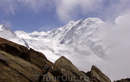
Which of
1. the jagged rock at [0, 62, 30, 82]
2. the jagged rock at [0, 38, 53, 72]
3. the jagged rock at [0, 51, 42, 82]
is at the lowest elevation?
the jagged rock at [0, 62, 30, 82]

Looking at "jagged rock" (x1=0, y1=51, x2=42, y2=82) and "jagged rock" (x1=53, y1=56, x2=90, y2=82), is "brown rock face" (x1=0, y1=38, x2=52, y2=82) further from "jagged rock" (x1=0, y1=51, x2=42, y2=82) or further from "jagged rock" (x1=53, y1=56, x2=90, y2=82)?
"jagged rock" (x1=53, y1=56, x2=90, y2=82)

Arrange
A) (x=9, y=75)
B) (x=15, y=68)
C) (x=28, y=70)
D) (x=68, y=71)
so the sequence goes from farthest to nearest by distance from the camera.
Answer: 1. (x=68, y=71)
2. (x=28, y=70)
3. (x=15, y=68)
4. (x=9, y=75)

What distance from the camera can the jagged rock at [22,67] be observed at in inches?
894

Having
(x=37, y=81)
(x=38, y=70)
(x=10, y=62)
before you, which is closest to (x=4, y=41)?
(x=10, y=62)

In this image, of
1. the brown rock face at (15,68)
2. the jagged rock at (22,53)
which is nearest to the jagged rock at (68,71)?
the brown rock face at (15,68)

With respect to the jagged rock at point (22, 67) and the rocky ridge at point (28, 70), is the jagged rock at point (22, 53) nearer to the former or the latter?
the rocky ridge at point (28, 70)

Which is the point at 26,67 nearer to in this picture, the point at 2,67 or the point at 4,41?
the point at 2,67

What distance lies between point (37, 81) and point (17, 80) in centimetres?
288

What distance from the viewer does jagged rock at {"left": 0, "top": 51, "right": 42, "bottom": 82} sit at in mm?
22719

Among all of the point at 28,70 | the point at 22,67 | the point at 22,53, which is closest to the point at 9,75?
the point at 22,67

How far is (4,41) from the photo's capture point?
2869cm

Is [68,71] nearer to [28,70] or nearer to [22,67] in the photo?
[28,70]

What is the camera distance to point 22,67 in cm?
2369

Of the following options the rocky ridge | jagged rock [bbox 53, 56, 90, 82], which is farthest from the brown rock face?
jagged rock [bbox 53, 56, 90, 82]
